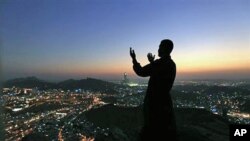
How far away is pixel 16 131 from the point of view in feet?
195

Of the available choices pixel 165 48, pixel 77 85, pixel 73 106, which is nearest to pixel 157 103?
pixel 165 48

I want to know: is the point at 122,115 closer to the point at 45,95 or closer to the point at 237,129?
the point at 45,95

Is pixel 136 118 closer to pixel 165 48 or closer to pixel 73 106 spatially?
pixel 73 106

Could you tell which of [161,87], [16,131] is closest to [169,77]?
[161,87]

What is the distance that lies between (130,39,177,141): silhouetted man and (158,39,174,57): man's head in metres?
0.11

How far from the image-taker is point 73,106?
278 feet

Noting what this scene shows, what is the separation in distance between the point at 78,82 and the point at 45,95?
18.4m

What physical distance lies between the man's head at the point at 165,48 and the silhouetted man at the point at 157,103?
0.11 metres

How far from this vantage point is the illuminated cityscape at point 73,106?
56669 mm

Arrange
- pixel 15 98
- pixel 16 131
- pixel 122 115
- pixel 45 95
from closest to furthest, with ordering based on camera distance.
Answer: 1. pixel 16 131
2. pixel 122 115
3. pixel 15 98
4. pixel 45 95

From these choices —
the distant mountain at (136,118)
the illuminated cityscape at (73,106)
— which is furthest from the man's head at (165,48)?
the distant mountain at (136,118)

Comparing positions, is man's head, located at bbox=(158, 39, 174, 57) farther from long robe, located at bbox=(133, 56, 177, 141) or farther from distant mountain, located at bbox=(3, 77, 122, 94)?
distant mountain, located at bbox=(3, 77, 122, 94)

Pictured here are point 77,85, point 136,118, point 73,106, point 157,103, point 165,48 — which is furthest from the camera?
point 77,85

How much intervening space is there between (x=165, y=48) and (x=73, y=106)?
83369 millimetres
